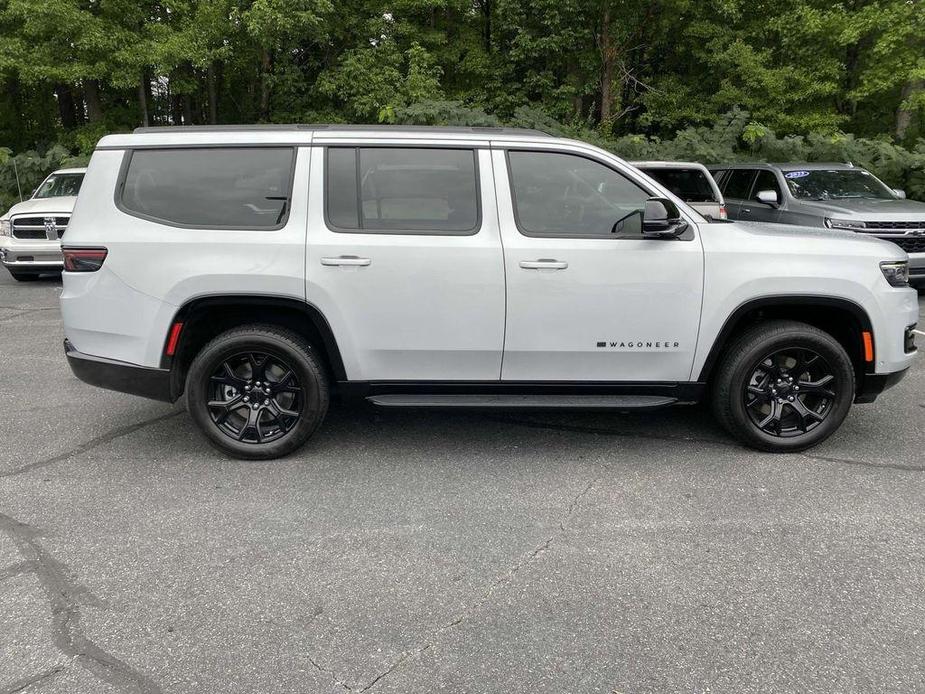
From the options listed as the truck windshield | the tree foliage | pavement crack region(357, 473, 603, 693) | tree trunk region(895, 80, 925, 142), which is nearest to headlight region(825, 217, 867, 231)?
the truck windshield

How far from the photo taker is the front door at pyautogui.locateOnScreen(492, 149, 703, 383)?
4184 millimetres

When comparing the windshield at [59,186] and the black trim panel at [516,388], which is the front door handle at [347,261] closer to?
the black trim panel at [516,388]

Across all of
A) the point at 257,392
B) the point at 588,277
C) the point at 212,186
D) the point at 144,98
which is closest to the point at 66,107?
the point at 144,98

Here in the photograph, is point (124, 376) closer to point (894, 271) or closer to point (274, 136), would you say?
point (274, 136)

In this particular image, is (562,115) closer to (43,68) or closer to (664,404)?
(43,68)

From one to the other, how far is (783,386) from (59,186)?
12055 millimetres

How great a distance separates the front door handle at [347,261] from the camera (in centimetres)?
412

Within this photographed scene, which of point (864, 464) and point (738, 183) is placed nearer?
point (864, 464)

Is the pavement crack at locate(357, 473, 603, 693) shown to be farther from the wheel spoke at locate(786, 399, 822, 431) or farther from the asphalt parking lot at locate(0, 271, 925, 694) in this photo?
the wheel spoke at locate(786, 399, 822, 431)

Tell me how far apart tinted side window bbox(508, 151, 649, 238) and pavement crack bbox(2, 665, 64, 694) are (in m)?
3.10

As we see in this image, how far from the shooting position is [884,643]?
2.66 meters

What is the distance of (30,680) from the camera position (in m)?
2.46

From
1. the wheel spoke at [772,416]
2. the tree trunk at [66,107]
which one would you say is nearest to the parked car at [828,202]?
the wheel spoke at [772,416]

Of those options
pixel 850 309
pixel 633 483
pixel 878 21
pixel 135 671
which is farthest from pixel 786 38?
pixel 135 671
